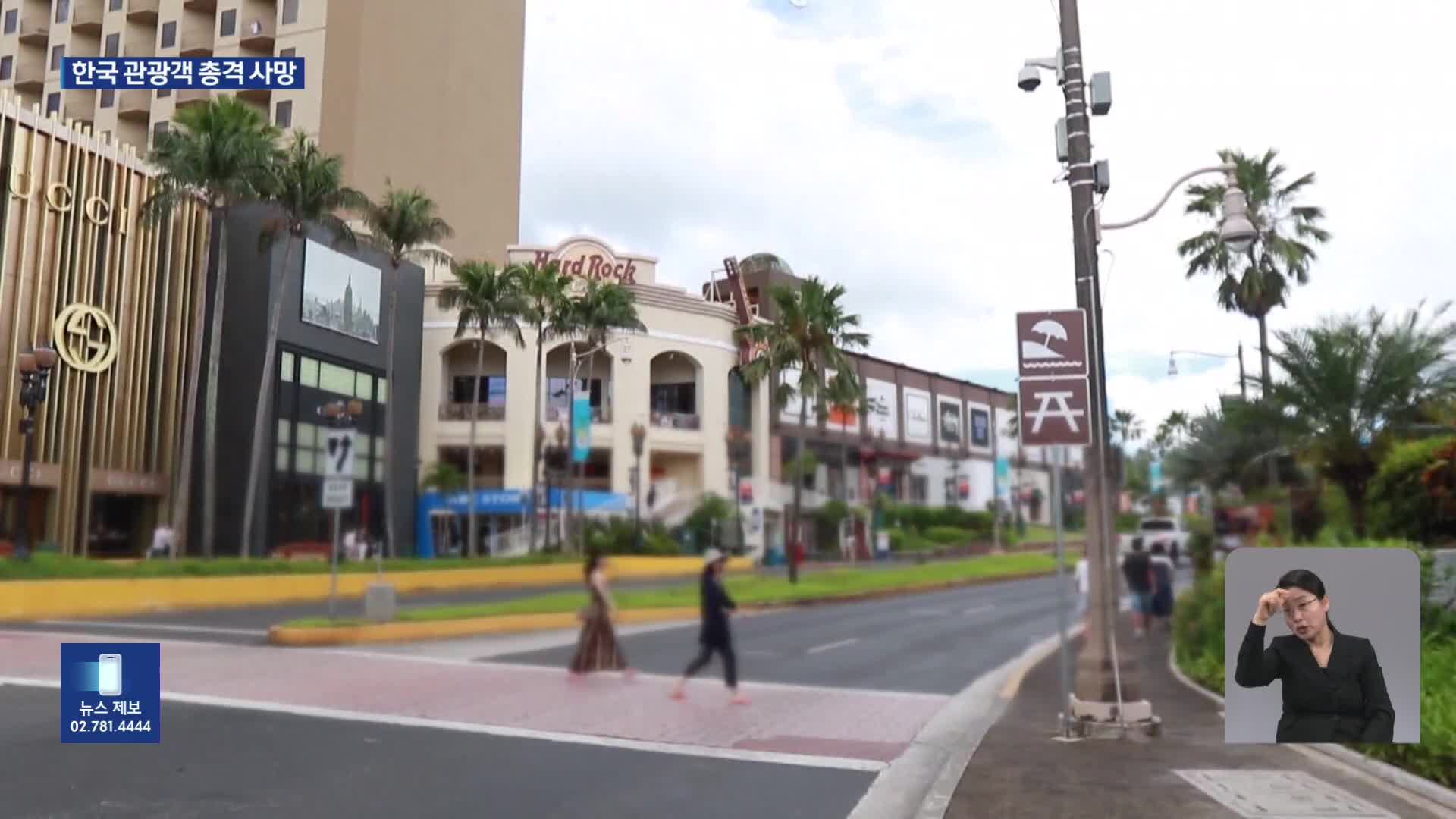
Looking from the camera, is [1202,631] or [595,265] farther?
[595,265]

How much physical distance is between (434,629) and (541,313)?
2482 cm

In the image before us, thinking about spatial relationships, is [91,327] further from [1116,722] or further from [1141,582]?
[1116,722]

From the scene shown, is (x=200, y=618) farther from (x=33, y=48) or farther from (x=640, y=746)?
(x=33, y=48)

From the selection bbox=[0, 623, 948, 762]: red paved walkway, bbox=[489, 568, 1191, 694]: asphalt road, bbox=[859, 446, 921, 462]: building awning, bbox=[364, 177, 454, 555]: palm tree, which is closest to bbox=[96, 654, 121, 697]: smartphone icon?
bbox=[0, 623, 948, 762]: red paved walkway

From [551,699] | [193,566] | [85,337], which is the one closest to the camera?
[551,699]

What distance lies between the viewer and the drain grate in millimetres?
6438

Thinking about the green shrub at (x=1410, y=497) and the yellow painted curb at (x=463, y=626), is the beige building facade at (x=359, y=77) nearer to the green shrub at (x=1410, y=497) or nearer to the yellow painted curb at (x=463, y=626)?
the yellow painted curb at (x=463, y=626)

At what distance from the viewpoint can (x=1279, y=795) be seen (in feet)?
22.9

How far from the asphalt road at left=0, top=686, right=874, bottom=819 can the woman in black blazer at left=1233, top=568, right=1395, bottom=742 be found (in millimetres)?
4491

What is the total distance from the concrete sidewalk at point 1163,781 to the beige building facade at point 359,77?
4522 centimetres

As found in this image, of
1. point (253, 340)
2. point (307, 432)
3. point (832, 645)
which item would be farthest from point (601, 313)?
point (832, 645)

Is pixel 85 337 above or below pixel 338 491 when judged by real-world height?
above

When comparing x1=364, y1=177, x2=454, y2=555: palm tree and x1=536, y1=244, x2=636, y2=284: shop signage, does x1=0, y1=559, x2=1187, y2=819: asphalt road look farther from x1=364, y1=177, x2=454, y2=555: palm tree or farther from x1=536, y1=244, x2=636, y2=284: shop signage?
x1=536, y1=244, x2=636, y2=284: shop signage
